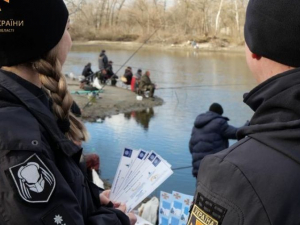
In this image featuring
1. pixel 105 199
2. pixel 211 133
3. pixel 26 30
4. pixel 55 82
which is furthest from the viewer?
pixel 211 133

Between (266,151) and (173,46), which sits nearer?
(266,151)

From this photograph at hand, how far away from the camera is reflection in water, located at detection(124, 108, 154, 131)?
12266 mm

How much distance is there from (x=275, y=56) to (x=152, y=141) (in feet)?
28.8

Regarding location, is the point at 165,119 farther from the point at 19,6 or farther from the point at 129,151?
the point at 19,6

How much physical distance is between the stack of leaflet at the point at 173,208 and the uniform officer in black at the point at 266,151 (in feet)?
6.69

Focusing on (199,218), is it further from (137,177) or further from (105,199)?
(137,177)

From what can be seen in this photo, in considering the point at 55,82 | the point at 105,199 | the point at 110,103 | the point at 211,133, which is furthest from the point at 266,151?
the point at 110,103

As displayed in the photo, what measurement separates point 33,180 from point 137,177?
971mm

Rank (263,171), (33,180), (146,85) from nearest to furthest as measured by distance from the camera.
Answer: (263,171)
(33,180)
(146,85)

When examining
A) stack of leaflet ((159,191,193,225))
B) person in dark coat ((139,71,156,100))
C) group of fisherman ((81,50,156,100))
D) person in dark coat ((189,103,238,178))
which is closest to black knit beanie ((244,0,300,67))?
stack of leaflet ((159,191,193,225))

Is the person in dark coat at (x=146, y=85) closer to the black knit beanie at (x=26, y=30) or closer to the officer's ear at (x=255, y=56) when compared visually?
the black knit beanie at (x=26, y=30)

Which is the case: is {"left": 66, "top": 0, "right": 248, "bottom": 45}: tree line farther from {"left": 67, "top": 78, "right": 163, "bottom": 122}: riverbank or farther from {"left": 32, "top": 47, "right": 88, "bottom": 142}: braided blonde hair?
{"left": 32, "top": 47, "right": 88, "bottom": 142}: braided blonde hair

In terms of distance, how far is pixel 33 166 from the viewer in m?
1.27

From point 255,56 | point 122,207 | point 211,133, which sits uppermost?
point 255,56
